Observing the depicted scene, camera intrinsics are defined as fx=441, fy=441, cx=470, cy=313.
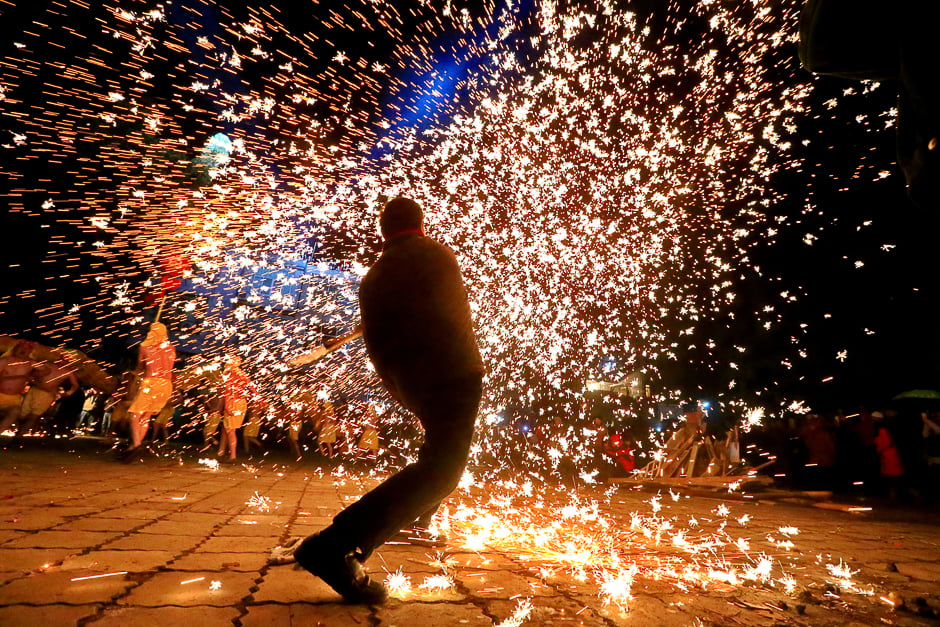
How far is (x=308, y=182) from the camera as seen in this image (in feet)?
21.1

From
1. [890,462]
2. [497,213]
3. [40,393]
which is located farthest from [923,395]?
[40,393]

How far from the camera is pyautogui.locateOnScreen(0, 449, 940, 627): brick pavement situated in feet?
5.14

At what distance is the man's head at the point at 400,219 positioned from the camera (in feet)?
7.32

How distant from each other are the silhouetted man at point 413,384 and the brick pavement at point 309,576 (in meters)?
0.22

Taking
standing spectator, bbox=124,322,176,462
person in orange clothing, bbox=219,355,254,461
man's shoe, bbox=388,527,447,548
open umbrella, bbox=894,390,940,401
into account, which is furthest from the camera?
open umbrella, bbox=894,390,940,401

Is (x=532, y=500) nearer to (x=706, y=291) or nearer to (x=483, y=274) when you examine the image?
(x=483, y=274)

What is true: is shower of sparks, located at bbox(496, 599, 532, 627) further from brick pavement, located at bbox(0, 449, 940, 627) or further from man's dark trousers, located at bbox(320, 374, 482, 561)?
man's dark trousers, located at bbox(320, 374, 482, 561)

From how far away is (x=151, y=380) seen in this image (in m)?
6.13

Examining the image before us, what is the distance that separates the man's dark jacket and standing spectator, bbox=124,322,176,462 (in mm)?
5702

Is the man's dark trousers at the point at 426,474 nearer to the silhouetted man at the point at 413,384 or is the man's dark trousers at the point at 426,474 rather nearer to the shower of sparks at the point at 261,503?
the silhouetted man at the point at 413,384

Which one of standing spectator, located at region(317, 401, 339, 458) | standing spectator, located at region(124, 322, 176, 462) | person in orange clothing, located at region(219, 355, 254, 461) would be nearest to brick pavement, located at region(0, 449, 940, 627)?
standing spectator, located at region(124, 322, 176, 462)

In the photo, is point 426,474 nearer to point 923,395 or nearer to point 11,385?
point 11,385

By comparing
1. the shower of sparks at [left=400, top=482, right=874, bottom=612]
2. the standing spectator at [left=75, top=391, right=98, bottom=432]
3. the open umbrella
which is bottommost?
the standing spectator at [left=75, top=391, right=98, bottom=432]

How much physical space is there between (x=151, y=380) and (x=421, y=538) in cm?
537
